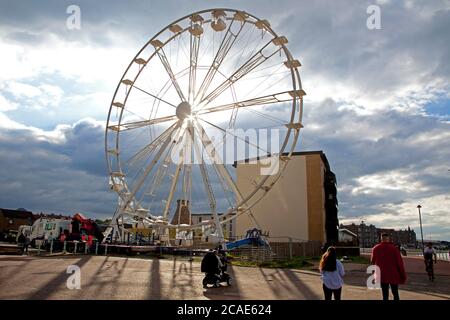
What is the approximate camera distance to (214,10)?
26641 mm

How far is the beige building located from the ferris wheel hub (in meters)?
22.8

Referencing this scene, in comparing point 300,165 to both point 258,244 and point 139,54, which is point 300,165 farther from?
point 139,54

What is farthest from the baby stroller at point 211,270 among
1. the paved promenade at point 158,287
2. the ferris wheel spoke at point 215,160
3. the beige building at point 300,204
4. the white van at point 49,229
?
the beige building at point 300,204

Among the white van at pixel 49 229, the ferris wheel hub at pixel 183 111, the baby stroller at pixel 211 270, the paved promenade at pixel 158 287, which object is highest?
the ferris wheel hub at pixel 183 111

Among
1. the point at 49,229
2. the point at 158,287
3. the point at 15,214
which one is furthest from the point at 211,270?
the point at 15,214

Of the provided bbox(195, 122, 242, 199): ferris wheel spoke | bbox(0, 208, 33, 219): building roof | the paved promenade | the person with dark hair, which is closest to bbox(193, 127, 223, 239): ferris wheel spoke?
bbox(195, 122, 242, 199): ferris wheel spoke

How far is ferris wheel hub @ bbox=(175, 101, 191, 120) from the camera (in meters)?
27.2

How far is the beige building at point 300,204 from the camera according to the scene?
46188 millimetres

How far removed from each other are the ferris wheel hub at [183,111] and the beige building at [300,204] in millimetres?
22818

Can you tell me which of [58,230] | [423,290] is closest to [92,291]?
[423,290]

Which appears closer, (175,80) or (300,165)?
(175,80)

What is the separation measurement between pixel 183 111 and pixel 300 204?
24319 mm

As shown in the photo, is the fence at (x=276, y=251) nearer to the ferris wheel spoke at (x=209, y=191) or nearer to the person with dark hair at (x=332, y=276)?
the ferris wheel spoke at (x=209, y=191)
